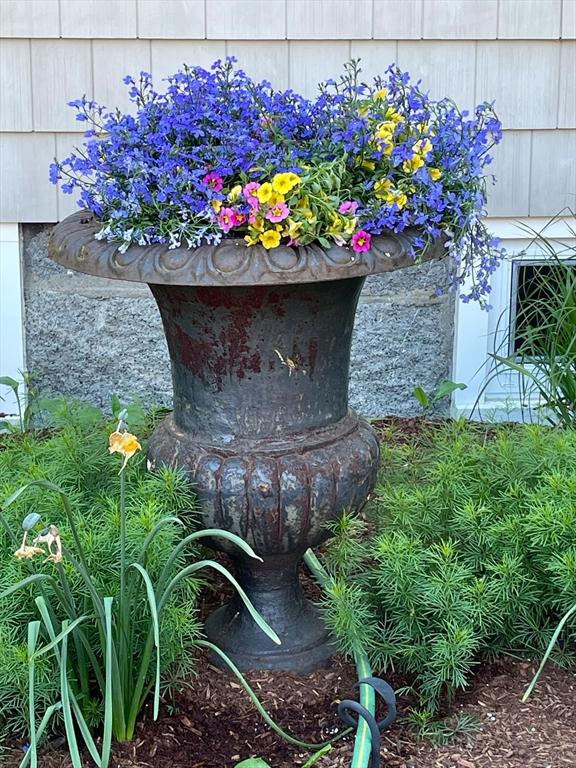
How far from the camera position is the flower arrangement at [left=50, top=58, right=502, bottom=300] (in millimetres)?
2395

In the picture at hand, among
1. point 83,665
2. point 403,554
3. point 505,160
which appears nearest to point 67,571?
point 83,665

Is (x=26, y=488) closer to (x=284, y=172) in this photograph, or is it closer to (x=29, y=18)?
(x=284, y=172)

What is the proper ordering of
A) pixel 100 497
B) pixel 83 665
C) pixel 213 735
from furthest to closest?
pixel 100 497 < pixel 213 735 < pixel 83 665

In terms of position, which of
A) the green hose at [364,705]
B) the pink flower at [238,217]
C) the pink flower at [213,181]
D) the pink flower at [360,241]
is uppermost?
the pink flower at [213,181]

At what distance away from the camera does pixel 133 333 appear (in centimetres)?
425

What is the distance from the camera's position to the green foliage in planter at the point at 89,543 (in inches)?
90.3

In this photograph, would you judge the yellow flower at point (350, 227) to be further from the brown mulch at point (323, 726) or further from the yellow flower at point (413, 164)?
the brown mulch at point (323, 726)

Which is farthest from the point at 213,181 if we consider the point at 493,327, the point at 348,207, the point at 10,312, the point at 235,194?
the point at 493,327

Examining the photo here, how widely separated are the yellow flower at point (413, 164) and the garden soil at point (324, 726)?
3.71 feet

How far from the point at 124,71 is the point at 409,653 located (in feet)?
7.93

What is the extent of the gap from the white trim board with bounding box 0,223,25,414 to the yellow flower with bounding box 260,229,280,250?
202 cm

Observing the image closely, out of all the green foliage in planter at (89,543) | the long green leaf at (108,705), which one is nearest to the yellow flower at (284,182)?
the green foliage in planter at (89,543)

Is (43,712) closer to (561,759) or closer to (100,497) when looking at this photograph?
(100,497)

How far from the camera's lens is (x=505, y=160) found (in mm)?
4156
